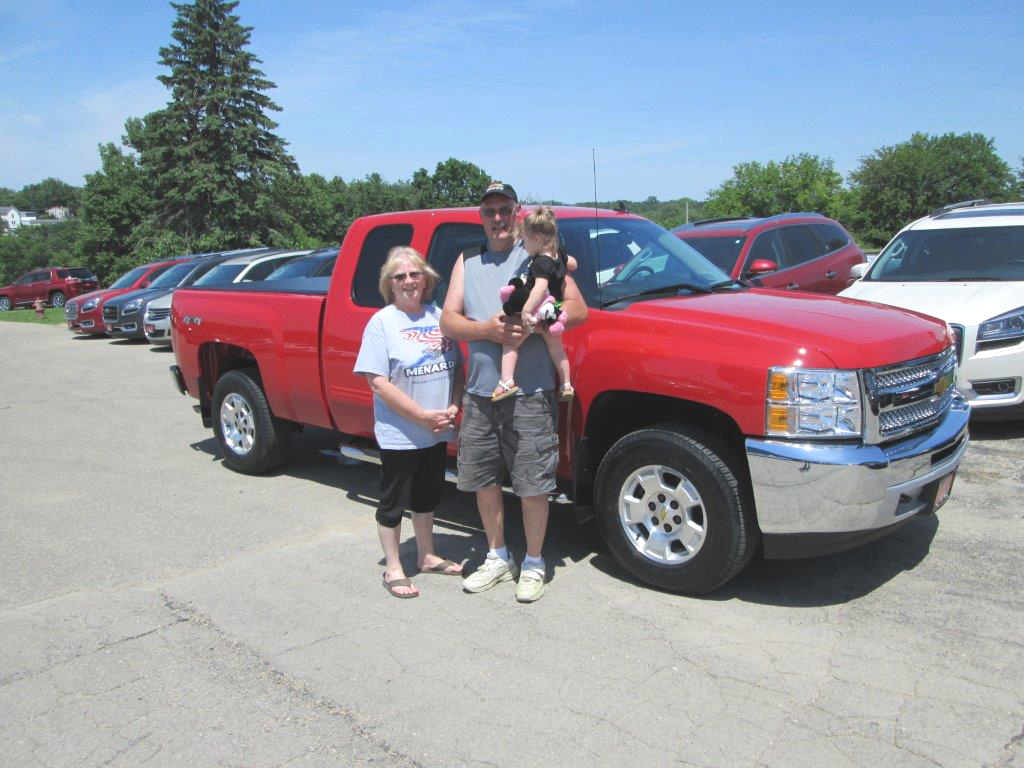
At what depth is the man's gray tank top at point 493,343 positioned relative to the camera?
13.2ft

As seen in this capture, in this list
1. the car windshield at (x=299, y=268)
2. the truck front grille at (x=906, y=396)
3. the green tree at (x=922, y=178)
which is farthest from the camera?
the green tree at (x=922, y=178)

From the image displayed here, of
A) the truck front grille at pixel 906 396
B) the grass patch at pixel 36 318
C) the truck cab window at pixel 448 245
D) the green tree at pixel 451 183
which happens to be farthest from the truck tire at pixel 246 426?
the green tree at pixel 451 183

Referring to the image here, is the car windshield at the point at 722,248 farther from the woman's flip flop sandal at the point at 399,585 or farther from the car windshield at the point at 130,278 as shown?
the car windshield at the point at 130,278

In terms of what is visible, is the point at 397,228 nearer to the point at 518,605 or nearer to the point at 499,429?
the point at 499,429

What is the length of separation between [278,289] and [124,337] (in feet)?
46.7

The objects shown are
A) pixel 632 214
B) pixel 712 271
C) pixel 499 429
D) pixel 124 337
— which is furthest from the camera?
pixel 124 337

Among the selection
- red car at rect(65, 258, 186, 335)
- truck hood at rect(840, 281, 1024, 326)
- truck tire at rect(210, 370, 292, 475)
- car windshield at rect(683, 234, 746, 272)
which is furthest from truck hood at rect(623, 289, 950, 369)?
red car at rect(65, 258, 186, 335)

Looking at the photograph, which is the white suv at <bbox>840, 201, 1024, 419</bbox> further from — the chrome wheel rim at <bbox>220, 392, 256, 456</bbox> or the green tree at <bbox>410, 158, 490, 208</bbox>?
the green tree at <bbox>410, 158, 490, 208</bbox>

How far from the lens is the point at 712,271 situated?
5.19 metres

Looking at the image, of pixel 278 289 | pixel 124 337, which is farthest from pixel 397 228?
pixel 124 337

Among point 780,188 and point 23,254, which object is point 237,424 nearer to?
point 780,188

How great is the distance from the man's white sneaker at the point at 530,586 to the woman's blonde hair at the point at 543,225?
163 centimetres

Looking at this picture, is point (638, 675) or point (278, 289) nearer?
→ point (638, 675)

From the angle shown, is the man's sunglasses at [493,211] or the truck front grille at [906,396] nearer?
the truck front grille at [906,396]
